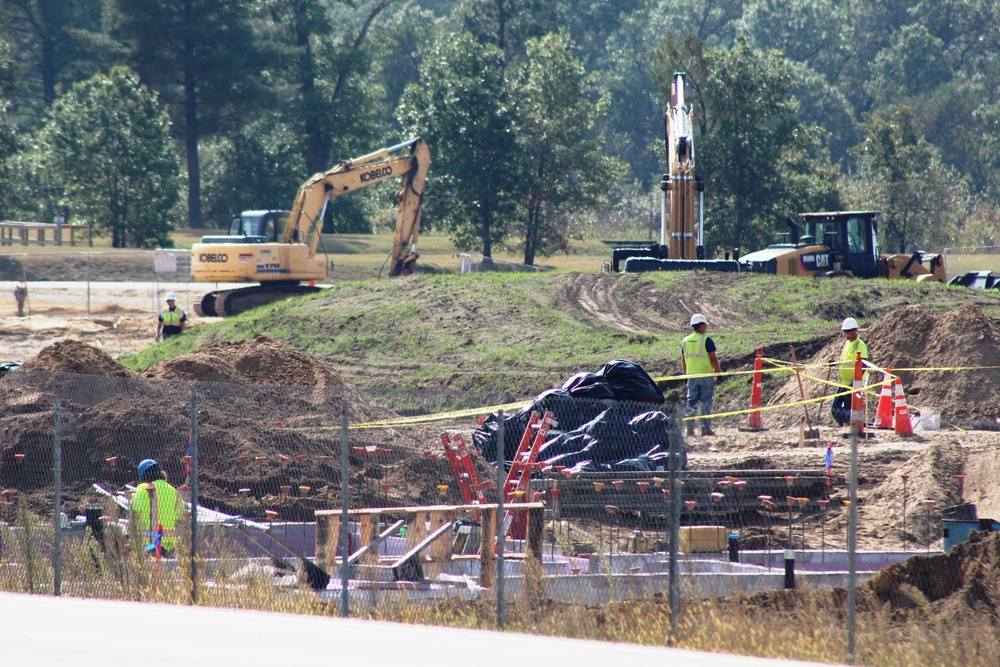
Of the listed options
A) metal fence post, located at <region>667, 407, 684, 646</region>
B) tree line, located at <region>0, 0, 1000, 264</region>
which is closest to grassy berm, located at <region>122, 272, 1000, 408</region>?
metal fence post, located at <region>667, 407, 684, 646</region>

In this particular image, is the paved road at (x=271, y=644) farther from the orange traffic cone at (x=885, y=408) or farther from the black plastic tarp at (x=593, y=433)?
the orange traffic cone at (x=885, y=408)

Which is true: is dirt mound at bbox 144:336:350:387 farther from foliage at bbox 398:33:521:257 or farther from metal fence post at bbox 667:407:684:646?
foliage at bbox 398:33:521:257

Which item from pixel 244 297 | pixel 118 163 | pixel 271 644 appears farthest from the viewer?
pixel 118 163

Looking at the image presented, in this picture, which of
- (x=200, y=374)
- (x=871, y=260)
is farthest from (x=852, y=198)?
(x=200, y=374)

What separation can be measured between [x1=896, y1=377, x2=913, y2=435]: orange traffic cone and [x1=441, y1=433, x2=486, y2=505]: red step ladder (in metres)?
6.89

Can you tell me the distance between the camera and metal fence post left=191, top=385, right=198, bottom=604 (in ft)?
34.1

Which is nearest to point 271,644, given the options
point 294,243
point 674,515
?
point 674,515

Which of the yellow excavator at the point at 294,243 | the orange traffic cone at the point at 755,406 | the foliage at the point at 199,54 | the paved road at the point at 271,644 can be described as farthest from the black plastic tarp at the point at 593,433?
the foliage at the point at 199,54

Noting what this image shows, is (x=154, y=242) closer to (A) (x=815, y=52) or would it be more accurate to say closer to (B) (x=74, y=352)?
(B) (x=74, y=352)

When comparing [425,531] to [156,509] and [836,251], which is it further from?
[836,251]

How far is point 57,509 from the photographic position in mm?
11164

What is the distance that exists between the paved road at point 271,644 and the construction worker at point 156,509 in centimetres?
118

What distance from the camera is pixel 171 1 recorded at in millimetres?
60469

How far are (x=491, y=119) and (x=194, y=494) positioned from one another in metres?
39.5
